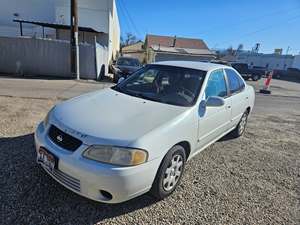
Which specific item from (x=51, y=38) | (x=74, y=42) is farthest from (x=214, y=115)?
(x=51, y=38)

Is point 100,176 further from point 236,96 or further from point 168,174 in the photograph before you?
point 236,96

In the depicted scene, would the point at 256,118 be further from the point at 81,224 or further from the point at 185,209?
the point at 81,224

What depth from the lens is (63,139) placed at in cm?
251

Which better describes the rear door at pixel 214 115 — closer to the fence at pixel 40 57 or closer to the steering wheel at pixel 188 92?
the steering wheel at pixel 188 92

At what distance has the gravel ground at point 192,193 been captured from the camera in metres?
2.51

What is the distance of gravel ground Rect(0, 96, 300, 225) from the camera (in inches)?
98.9

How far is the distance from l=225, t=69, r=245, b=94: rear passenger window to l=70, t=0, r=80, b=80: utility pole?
9810 mm

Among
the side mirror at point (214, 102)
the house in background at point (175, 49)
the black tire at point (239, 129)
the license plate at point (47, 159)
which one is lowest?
the black tire at point (239, 129)

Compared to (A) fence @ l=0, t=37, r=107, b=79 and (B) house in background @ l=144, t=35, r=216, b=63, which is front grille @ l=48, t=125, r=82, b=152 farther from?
(B) house in background @ l=144, t=35, r=216, b=63

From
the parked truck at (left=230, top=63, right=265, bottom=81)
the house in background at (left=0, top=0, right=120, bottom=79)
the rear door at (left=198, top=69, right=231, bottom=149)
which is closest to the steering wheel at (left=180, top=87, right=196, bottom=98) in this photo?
the rear door at (left=198, top=69, right=231, bottom=149)

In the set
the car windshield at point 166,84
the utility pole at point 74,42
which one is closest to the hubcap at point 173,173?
the car windshield at point 166,84

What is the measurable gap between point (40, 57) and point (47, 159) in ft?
39.3

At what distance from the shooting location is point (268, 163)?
4.17 meters

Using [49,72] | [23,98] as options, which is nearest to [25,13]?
[49,72]
